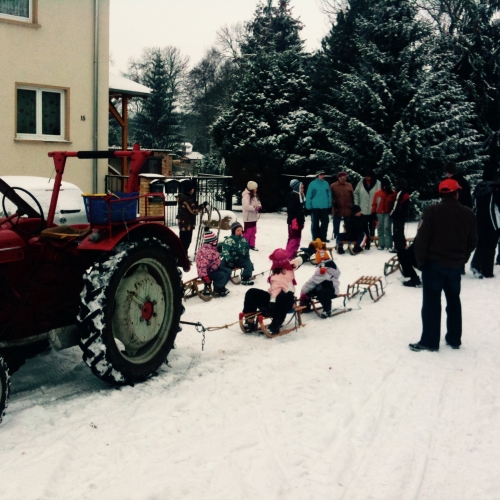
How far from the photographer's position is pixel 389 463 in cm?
422

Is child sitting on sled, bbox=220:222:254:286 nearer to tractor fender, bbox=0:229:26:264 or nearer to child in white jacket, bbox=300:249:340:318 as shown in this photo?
child in white jacket, bbox=300:249:340:318

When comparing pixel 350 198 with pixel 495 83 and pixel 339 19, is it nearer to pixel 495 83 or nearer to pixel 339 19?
pixel 495 83

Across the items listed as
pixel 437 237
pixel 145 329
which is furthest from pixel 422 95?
pixel 145 329

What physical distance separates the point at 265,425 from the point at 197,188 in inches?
630

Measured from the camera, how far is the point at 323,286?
869 cm

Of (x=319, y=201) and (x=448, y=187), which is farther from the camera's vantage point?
(x=319, y=201)

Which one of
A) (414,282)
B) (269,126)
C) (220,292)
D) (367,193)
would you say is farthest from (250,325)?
(269,126)

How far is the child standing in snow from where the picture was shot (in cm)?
774

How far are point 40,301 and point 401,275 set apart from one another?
27.0 ft

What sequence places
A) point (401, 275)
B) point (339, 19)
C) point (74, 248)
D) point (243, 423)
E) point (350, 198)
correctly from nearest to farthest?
point (243, 423), point (74, 248), point (401, 275), point (350, 198), point (339, 19)

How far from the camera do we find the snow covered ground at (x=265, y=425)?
3.86 meters

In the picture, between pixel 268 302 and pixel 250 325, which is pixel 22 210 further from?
pixel 268 302

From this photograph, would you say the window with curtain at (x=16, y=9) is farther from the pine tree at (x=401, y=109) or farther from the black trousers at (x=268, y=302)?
the black trousers at (x=268, y=302)

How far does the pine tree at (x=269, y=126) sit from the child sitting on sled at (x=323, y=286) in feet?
46.3
